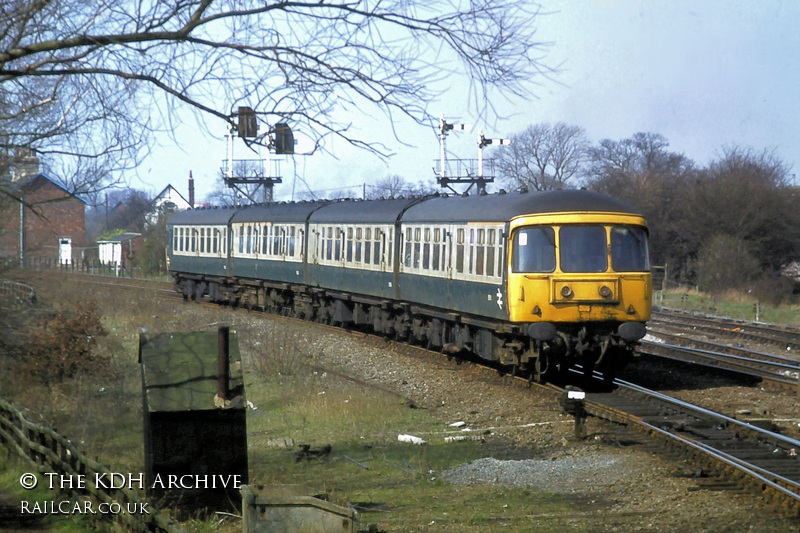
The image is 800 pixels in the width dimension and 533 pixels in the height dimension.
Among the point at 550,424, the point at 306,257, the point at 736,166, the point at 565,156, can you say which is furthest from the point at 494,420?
the point at 565,156

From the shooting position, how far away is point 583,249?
46.0 feet

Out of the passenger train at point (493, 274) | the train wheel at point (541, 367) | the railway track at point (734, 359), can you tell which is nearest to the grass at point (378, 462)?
the train wheel at point (541, 367)

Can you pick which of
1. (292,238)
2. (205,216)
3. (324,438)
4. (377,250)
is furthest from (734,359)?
(205,216)

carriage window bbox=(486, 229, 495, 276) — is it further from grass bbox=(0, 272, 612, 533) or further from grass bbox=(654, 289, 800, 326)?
grass bbox=(654, 289, 800, 326)

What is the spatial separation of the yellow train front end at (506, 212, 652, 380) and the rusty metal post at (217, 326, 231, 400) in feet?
22.6

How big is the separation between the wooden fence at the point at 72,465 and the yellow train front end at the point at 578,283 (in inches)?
274

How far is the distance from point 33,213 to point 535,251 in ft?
24.5

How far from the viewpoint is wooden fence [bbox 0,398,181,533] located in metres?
6.54

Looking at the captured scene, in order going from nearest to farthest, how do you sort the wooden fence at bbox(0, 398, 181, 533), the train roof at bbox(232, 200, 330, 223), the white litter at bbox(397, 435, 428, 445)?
the wooden fence at bbox(0, 398, 181, 533)
the white litter at bbox(397, 435, 428, 445)
the train roof at bbox(232, 200, 330, 223)

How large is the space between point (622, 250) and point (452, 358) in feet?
15.7

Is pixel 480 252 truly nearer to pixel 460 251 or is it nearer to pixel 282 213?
pixel 460 251

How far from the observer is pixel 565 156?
6619 cm

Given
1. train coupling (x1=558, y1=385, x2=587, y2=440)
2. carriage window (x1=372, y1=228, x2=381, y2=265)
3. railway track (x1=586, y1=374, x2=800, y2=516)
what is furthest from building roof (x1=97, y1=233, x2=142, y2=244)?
train coupling (x1=558, y1=385, x2=587, y2=440)

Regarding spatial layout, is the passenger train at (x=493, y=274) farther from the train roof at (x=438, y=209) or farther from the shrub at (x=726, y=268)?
the shrub at (x=726, y=268)
